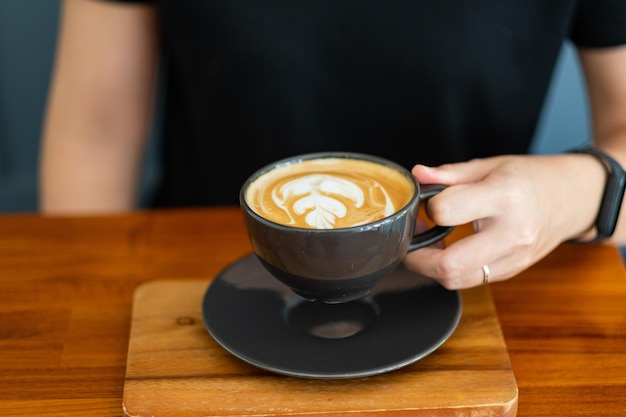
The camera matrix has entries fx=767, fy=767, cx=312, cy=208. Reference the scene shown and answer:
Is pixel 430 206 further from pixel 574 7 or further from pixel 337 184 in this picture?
pixel 574 7

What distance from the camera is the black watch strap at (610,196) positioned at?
886mm

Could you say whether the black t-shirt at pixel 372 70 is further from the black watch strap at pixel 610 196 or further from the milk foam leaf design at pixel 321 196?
the milk foam leaf design at pixel 321 196

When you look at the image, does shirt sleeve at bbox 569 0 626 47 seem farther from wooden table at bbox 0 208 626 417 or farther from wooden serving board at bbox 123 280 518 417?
wooden serving board at bbox 123 280 518 417

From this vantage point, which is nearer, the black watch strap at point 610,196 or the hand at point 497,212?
the hand at point 497,212

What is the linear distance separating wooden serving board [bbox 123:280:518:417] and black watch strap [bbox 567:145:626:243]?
22 centimetres

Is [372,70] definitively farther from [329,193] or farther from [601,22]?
[329,193]

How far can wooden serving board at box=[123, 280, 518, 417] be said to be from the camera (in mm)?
648

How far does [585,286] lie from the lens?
868 millimetres

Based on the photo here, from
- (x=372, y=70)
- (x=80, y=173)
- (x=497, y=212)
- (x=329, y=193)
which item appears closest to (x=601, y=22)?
(x=372, y=70)

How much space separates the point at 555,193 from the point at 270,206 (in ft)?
1.07

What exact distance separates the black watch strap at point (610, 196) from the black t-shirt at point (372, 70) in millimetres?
299

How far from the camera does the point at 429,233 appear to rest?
2.47ft

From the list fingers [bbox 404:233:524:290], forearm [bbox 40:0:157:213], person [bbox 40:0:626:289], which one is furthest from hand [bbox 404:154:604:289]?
forearm [bbox 40:0:157:213]

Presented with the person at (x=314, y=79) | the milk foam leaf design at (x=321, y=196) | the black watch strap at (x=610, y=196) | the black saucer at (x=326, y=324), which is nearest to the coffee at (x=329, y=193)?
the milk foam leaf design at (x=321, y=196)
